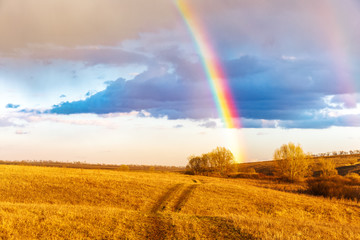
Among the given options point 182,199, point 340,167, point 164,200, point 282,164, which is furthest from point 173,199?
point 340,167

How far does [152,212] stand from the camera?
27.2 metres

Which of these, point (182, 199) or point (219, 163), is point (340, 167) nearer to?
point (219, 163)

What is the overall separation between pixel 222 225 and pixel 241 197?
21371 millimetres

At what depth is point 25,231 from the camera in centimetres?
1501

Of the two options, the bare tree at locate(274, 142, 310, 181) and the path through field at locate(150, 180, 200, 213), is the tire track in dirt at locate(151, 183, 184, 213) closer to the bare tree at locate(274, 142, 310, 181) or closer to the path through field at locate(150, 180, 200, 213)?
the path through field at locate(150, 180, 200, 213)

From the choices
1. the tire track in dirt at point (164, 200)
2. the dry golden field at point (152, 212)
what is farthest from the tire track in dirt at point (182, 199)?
the tire track in dirt at point (164, 200)

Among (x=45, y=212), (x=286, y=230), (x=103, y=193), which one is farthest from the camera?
(x=103, y=193)

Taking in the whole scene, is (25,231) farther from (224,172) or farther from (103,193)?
(224,172)

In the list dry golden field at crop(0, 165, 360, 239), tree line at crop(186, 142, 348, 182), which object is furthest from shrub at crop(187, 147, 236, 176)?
dry golden field at crop(0, 165, 360, 239)

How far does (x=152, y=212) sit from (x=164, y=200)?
23.0ft

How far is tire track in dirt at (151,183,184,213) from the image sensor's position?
98.3 feet

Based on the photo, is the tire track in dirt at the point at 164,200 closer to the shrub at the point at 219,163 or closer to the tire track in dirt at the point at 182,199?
the tire track in dirt at the point at 182,199

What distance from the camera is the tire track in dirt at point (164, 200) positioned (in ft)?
98.3

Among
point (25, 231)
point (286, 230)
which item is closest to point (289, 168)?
point (286, 230)
